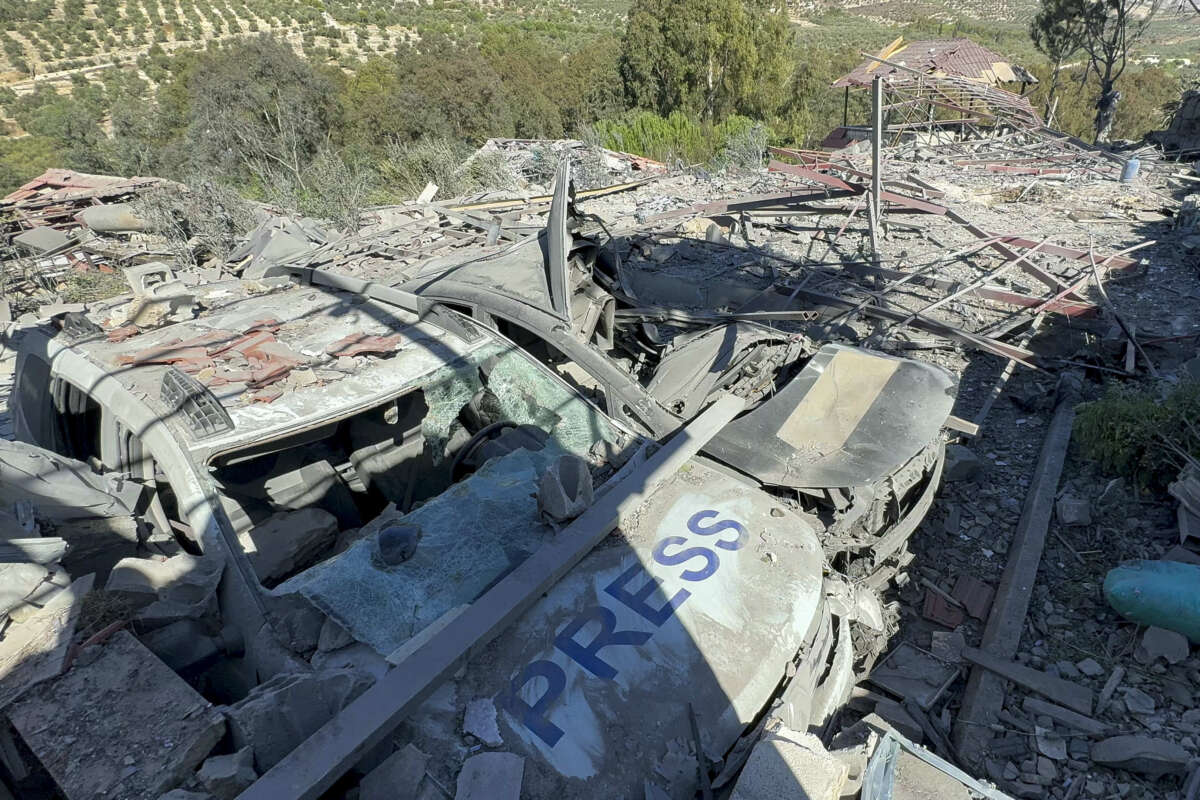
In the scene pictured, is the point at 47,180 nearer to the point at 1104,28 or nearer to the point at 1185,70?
the point at 1104,28

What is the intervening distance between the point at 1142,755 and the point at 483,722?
2721 millimetres

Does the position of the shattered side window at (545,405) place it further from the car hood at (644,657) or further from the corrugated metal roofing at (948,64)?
the corrugated metal roofing at (948,64)

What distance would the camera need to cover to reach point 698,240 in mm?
9031

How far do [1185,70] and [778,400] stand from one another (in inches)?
1886

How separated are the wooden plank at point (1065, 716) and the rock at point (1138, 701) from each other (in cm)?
21

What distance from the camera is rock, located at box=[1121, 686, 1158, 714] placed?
2.79 metres

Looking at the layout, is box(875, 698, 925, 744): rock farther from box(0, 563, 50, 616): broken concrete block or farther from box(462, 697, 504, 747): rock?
box(0, 563, 50, 616): broken concrete block

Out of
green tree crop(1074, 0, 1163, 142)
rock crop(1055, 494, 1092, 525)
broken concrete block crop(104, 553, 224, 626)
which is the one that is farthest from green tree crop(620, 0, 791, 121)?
broken concrete block crop(104, 553, 224, 626)

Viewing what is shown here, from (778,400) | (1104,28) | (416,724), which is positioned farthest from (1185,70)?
(416,724)

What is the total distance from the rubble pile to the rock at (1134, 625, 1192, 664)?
0.02 metres

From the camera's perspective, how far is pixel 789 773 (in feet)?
5.24

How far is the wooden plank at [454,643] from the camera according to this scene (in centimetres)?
157

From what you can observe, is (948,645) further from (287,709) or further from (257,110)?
(257,110)

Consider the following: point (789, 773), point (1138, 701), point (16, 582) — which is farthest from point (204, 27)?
point (1138, 701)
